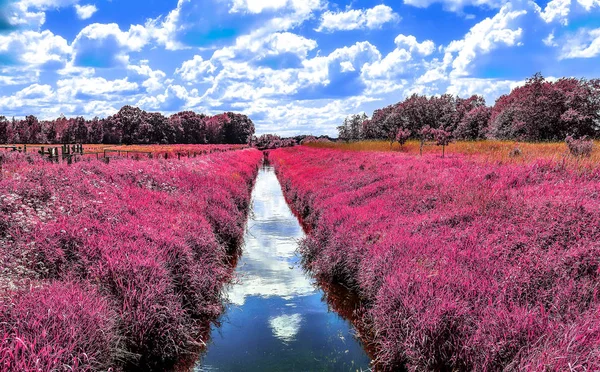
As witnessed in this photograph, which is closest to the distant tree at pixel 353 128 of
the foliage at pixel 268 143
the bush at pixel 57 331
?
the foliage at pixel 268 143

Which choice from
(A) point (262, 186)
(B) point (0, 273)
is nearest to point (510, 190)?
(B) point (0, 273)

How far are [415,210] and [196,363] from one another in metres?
7.39

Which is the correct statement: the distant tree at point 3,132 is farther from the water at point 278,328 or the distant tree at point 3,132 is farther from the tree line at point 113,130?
the water at point 278,328

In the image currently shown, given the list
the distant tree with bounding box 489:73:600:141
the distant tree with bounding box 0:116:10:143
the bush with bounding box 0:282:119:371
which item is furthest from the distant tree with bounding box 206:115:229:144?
the bush with bounding box 0:282:119:371

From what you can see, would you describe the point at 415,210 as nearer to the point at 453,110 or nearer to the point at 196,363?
the point at 196,363

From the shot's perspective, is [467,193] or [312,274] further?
[312,274]

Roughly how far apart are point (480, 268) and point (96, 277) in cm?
678

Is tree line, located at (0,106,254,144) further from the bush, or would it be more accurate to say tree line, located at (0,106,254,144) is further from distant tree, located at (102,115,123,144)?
the bush

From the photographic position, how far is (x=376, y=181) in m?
16.3

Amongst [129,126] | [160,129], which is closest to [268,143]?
[160,129]

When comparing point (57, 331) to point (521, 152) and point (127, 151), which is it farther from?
point (127, 151)

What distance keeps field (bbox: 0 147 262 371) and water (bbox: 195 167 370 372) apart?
0.61 meters

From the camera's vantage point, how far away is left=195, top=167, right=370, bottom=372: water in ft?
22.6

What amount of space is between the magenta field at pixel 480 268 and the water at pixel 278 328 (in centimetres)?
65
